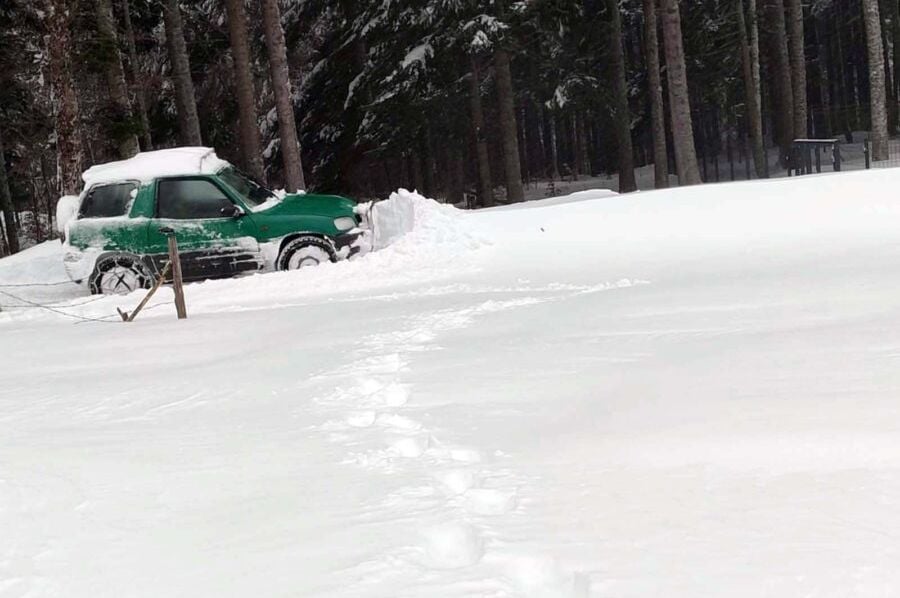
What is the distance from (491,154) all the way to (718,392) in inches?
1550

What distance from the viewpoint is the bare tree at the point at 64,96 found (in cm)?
1381

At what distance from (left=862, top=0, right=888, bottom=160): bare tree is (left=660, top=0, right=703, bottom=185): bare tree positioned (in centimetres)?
579

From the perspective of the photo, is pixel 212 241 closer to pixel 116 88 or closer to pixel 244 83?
pixel 116 88

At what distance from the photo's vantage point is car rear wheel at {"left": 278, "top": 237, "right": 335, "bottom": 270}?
1167cm

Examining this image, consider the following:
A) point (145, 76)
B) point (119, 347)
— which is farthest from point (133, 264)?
point (145, 76)

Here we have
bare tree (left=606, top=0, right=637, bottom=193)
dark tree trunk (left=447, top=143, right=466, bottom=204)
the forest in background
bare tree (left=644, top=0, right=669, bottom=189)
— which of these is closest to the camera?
the forest in background

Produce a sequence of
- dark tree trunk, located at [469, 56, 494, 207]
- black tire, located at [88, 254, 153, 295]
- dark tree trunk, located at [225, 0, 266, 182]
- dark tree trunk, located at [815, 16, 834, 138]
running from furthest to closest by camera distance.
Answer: dark tree trunk, located at [815, 16, 834, 138] < dark tree trunk, located at [469, 56, 494, 207] < dark tree trunk, located at [225, 0, 266, 182] < black tire, located at [88, 254, 153, 295]

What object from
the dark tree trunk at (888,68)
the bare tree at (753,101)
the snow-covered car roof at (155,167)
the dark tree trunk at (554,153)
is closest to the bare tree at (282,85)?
the snow-covered car roof at (155,167)

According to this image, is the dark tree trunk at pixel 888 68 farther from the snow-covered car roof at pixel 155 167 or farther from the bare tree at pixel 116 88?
the snow-covered car roof at pixel 155 167

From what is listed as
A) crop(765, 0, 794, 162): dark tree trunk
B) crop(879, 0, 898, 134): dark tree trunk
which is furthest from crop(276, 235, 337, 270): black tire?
crop(879, 0, 898, 134): dark tree trunk

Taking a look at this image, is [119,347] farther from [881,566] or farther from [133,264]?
[881,566]

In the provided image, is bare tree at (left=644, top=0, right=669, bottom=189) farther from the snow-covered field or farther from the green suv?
the snow-covered field

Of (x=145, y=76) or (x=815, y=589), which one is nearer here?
(x=815, y=589)

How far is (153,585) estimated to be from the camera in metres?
2.71
